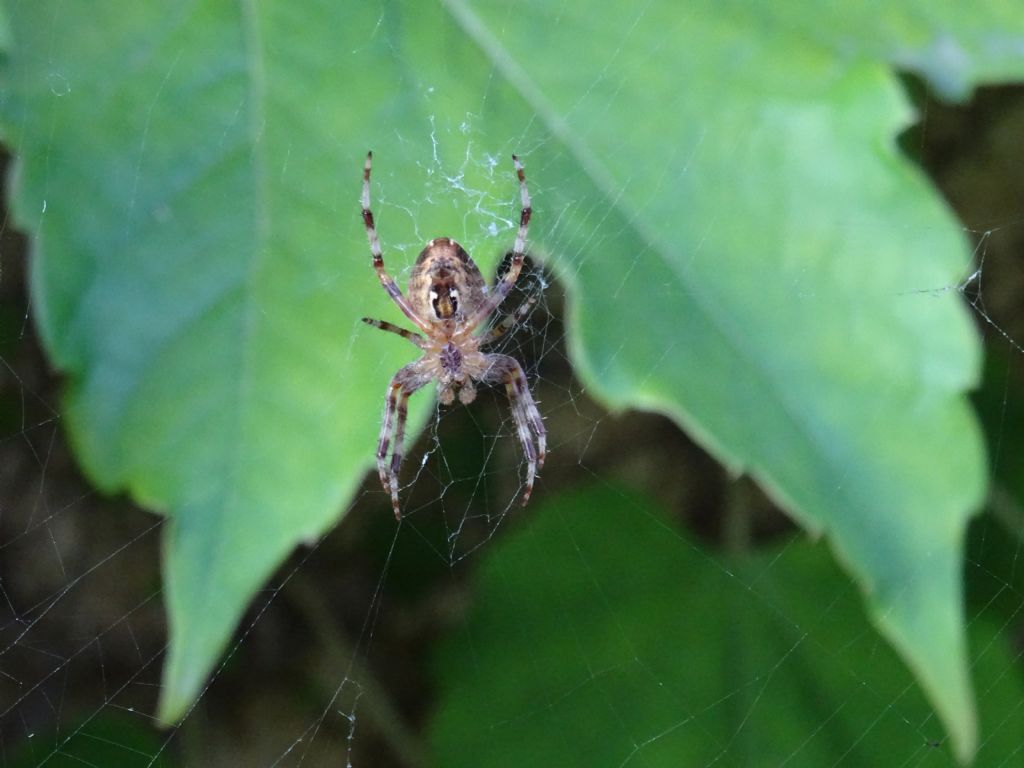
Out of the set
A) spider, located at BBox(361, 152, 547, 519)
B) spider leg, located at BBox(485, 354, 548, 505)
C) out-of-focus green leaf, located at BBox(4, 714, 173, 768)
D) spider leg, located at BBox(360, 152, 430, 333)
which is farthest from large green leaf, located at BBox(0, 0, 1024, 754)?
out-of-focus green leaf, located at BBox(4, 714, 173, 768)

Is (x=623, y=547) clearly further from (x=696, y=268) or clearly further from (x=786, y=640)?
(x=696, y=268)

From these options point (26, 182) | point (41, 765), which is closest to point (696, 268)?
point (26, 182)

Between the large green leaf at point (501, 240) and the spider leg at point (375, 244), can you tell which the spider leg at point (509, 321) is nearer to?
the spider leg at point (375, 244)

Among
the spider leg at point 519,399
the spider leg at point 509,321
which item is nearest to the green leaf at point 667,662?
the spider leg at point 519,399

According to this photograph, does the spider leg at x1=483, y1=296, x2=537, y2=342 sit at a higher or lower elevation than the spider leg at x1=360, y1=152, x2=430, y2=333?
lower

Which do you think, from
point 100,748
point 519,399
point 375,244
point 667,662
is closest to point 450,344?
point 519,399

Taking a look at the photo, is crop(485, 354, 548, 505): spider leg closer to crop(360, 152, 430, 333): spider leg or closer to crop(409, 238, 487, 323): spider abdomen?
crop(409, 238, 487, 323): spider abdomen
